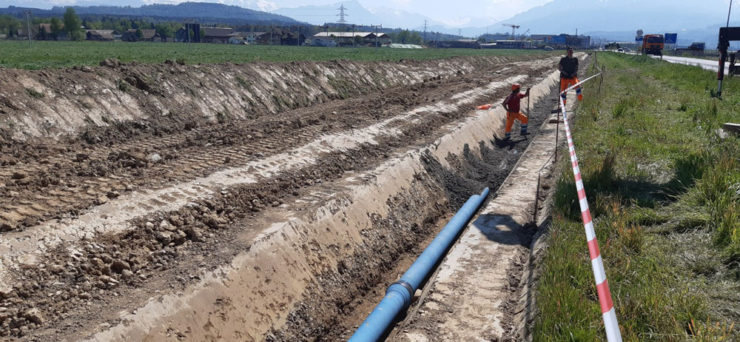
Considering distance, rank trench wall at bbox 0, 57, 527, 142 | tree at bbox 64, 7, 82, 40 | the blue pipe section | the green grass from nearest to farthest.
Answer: the green grass → the blue pipe section → trench wall at bbox 0, 57, 527, 142 → tree at bbox 64, 7, 82, 40

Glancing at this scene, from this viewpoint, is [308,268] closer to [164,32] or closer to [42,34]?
[42,34]

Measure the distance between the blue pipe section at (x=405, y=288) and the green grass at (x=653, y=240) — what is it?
146 cm

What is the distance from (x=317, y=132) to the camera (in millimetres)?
10805

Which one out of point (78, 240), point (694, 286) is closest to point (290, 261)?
point (78, 240)

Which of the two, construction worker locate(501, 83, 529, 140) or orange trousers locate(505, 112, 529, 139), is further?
orange trousers locate(505, 112, 529, 139)

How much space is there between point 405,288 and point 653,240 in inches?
103

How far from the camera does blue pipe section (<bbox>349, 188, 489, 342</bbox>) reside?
506cm

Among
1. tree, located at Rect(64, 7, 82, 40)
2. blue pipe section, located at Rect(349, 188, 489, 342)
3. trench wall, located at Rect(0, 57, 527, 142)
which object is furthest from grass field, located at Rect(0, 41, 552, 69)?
tree, located at Rect(64, 7, 82, 40)

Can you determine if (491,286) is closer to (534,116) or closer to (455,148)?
(455,148)

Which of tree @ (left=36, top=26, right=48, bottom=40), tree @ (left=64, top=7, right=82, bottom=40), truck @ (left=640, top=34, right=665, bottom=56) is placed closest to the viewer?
truck @ (left=640, top=34, right=665, bottom=56)

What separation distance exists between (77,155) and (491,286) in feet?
21.1

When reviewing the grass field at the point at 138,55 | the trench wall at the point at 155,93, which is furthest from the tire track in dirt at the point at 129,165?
the grass field at the point at 138,55

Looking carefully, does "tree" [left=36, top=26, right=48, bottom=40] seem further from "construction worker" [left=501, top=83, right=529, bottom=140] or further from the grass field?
"construction worker" [left=501, top=83, right=529, bottom=140]

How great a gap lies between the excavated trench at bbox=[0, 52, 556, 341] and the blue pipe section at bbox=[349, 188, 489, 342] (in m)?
0.66
